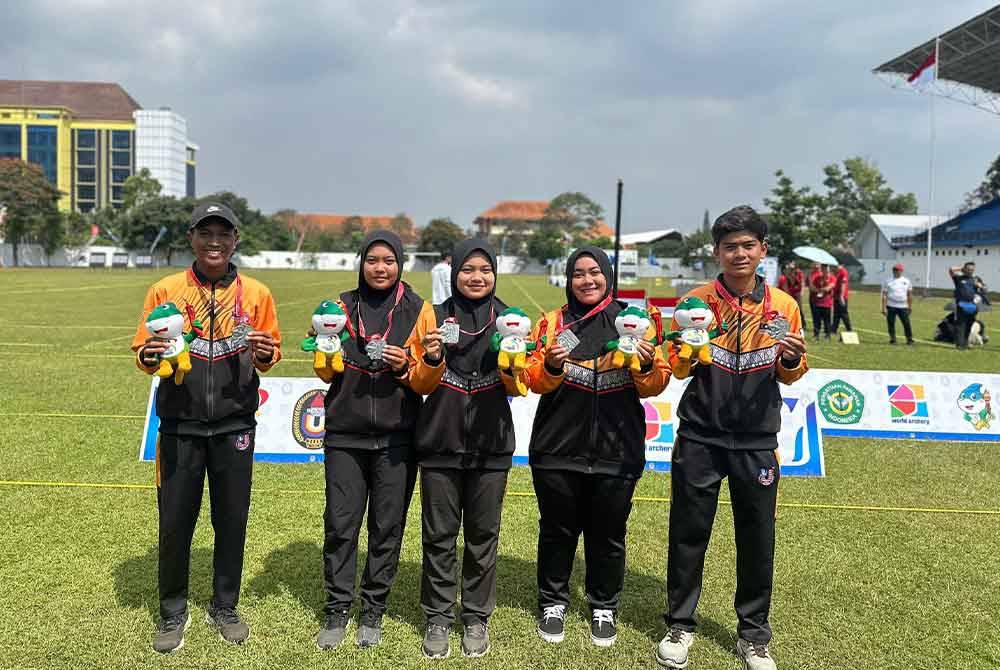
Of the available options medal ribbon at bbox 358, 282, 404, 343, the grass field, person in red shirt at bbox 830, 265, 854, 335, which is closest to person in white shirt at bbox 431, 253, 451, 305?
the grass field

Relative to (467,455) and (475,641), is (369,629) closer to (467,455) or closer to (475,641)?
(475,641)

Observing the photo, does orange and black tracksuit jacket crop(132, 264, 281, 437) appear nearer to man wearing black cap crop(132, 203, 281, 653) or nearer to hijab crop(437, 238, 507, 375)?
man wearing black cap crop(132, 203, 281, 653)

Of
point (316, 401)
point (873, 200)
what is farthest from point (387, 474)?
point (873, 200)

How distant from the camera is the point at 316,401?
6180mm

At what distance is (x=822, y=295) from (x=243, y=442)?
1528cm

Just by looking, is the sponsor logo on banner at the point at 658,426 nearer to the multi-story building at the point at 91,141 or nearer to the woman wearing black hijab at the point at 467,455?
the woman wearing black hijab at the point at 467,455

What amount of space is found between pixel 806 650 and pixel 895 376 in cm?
424

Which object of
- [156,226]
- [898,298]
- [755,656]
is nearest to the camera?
[755,656]

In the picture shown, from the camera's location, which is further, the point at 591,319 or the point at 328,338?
the point at 591,319

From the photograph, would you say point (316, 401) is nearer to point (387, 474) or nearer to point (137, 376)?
point (387, 474)

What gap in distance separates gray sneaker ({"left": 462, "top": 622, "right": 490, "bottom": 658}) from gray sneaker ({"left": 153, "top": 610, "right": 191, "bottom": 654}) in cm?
135

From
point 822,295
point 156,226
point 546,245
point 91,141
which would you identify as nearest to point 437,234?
point 546,245

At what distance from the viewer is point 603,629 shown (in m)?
3.54

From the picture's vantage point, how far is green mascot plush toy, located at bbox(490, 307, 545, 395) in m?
3.17
